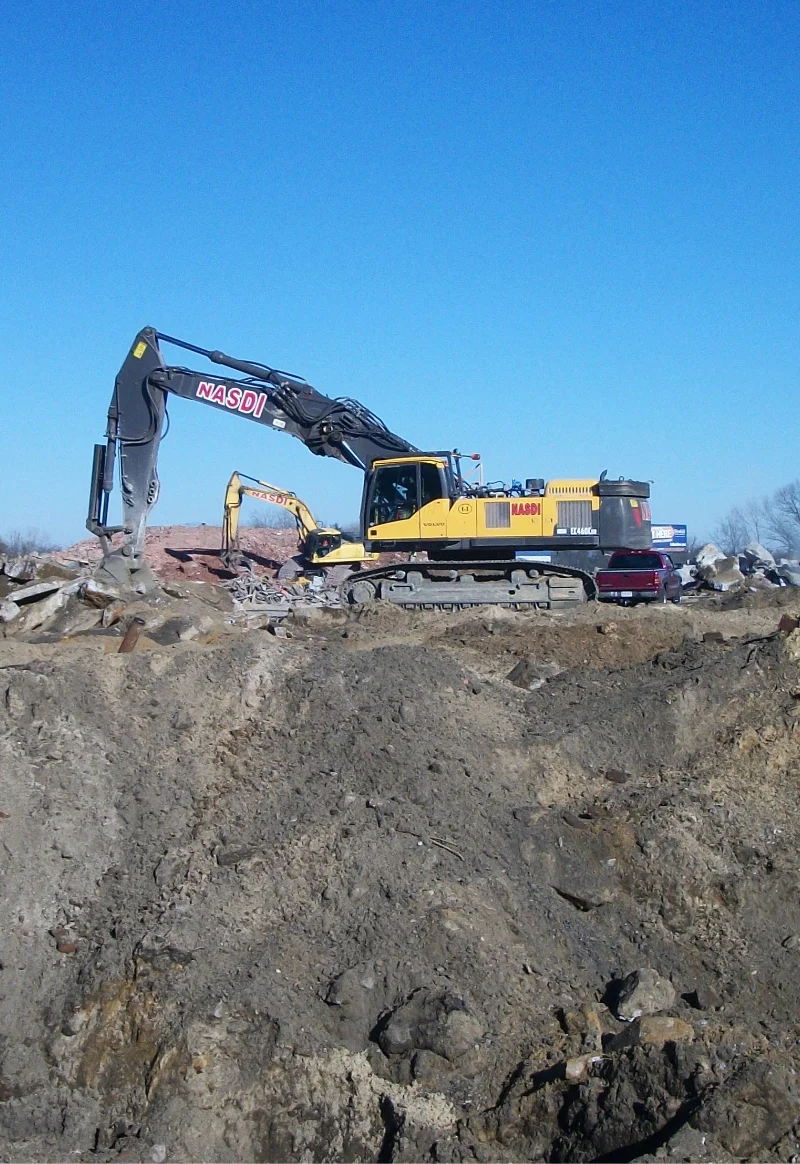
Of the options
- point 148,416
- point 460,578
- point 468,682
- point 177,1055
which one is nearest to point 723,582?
point 460,578

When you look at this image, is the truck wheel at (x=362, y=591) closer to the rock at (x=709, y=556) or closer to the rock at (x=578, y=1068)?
the rock at (x=578, y=1068)

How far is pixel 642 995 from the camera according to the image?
582 cm

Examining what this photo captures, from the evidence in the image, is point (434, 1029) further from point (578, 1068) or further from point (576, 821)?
point (576, 821)

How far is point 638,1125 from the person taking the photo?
15.7ft

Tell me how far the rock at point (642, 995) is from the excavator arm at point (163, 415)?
38.8 feet

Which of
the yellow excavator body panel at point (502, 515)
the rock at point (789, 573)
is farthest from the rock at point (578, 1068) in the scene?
the rock at point (789, 573)

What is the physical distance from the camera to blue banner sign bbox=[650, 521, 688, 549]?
38438 millimetres

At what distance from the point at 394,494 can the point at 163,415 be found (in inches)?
161

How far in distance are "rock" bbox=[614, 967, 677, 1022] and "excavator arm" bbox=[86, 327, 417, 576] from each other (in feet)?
38.8

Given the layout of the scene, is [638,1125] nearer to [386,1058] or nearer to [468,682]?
[386,1058]

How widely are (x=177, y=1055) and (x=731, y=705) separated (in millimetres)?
5628

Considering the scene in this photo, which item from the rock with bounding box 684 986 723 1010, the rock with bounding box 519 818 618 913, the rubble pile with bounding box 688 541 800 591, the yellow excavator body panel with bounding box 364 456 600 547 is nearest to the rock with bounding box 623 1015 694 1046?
the rock with bounding box 684 986 723 1010

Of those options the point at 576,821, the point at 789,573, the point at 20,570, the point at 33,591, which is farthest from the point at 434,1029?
the point at 789,573

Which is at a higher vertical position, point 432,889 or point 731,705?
point 731,705
